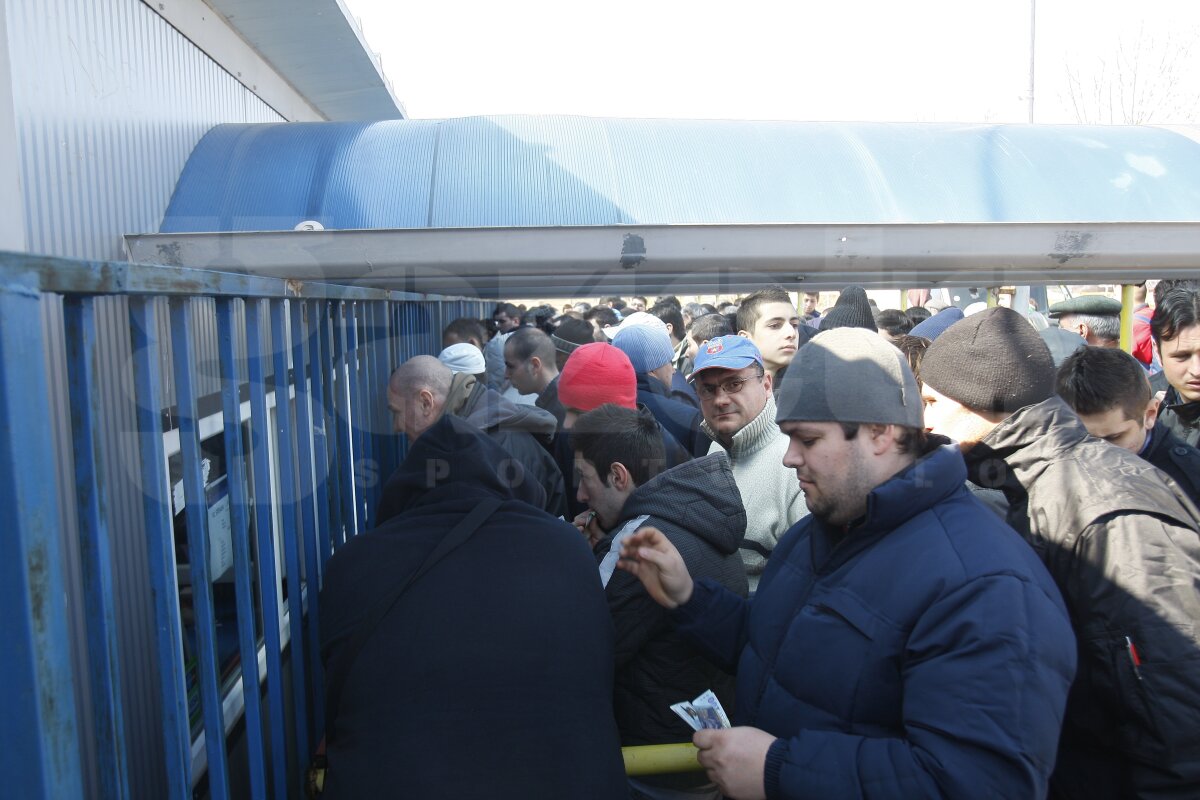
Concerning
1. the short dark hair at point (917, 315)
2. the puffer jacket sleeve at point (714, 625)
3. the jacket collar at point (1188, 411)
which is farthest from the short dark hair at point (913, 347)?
the short dark hair at point (917, 315)

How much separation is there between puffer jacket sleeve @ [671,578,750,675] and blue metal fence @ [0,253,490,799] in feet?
3.45

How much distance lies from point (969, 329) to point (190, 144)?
12.0 ft

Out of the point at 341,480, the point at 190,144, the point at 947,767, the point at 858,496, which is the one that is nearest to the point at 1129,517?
the point at 858,496

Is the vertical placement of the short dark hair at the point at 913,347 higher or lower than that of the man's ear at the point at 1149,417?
higher

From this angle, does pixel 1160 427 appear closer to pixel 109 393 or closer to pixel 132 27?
pixel 109 393

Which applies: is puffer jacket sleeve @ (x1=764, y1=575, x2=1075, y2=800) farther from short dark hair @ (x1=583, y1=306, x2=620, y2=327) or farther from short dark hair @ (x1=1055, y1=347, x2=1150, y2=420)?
short dark hair @ (x1=583, y1=306, x2=620, y2=327)

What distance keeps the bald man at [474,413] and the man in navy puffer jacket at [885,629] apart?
179 cm

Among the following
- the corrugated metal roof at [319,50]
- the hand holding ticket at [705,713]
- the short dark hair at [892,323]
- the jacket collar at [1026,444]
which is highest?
the corrugated metal roof at [319,50]

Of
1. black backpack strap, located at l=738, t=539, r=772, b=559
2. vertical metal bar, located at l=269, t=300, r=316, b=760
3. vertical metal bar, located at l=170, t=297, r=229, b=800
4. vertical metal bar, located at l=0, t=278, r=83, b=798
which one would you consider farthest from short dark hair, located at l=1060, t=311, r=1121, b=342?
vertical metal bar, located at l=0, t=278, r=83, b=798

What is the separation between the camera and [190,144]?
14.1 ft

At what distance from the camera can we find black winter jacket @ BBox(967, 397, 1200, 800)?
179cm

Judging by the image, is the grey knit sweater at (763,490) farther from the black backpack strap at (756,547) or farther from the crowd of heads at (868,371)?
the crowd of heads at (868,371)

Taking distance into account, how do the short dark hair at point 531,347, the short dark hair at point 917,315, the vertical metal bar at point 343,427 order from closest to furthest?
the vertical metal bar at point 343,427 → the short dark hair at point 531,347 → the short dark hair at point 917,315

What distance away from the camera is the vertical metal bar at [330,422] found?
300 cm
